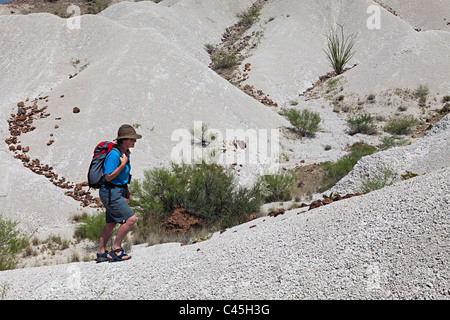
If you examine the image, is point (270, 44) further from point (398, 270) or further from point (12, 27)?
point (398, 270)

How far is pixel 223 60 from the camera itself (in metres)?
28.9

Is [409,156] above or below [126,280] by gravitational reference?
above

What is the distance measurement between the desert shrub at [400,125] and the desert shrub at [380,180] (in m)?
11.1

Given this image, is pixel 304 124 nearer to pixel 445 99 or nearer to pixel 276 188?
pixel 276 188

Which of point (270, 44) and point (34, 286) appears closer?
point (34, 286)

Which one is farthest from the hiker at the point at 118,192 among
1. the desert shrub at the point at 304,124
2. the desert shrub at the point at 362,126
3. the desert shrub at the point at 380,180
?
the desert shrub at the point at 362,126

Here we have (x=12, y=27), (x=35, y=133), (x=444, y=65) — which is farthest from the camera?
(x=444, y=65)

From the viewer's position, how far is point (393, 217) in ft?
12.5

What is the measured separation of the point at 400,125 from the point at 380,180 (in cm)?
1175

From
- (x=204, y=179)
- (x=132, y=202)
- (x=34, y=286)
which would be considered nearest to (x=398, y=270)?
(x=34, y=286)

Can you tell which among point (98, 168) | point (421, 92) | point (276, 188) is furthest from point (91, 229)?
point (421, 92)

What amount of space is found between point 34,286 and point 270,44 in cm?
2952

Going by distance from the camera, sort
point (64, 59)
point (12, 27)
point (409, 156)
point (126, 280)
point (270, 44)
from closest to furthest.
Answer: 1. point (126, 280)
2. point (409, 156)
3. point (64, 59)
4. point (12, 27)
5. point (270, 44)
